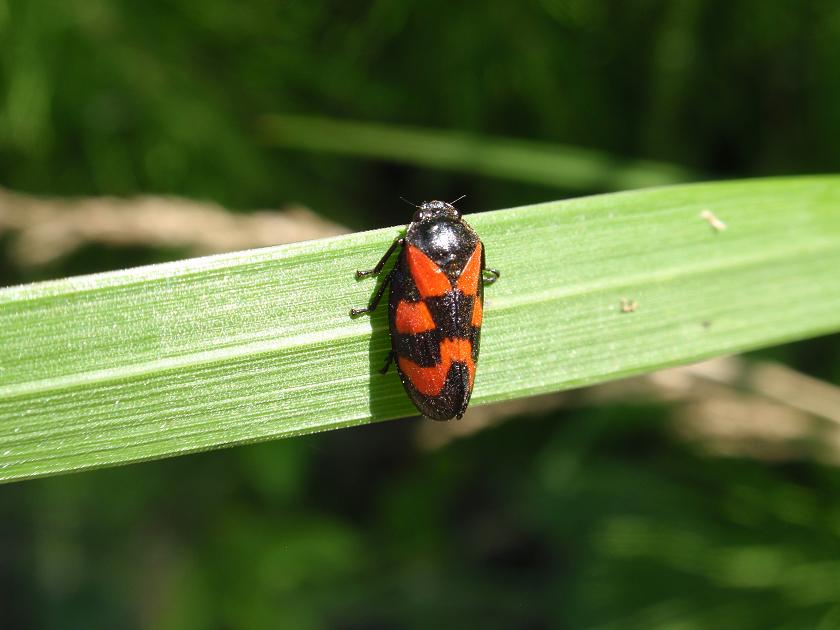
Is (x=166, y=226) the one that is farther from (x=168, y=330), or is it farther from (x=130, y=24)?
(x=130, y=24)

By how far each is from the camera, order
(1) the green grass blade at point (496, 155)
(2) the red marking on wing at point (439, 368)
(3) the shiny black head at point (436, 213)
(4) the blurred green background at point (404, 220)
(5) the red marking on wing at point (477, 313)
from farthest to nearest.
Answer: (4) the blurred green background at point (404, 220), (1) the green grass blade at point (496, 155), (3) the shiny black head at point (436, 213), (5) the red marking on wing at point (477, 313), (2) the red marking on wing at point (439, 368)

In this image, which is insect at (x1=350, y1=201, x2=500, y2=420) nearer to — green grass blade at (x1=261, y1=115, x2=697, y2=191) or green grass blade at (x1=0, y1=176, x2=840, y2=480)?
green grass blade at (x1=0, y1=176, x2=840, y2=480)

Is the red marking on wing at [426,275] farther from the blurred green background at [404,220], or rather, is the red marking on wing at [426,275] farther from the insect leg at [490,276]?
the blurred green background at [404,220]

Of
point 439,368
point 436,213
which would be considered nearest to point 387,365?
point 439,368

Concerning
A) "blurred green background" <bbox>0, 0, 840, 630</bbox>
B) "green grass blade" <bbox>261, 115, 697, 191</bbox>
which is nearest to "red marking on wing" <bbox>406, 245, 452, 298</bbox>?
"blurred green background" <bbox>0, 0, 840, 630</bbox>

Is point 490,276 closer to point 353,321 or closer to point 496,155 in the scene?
point 353,321

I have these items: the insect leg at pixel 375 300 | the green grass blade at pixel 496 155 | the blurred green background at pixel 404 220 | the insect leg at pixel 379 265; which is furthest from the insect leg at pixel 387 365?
the green grass blade at pixel 496 155

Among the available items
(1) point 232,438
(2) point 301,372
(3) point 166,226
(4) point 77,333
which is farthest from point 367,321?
(3) point 166,226
